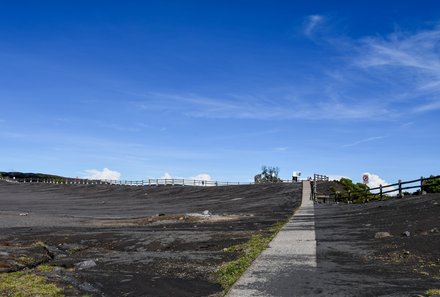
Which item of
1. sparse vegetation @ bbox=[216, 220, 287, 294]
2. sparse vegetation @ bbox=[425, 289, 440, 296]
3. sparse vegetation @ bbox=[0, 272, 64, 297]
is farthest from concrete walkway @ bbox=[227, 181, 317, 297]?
sparse vegetation @ bbox=[0, 272, 64, 297]

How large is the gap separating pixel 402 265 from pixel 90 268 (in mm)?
6121

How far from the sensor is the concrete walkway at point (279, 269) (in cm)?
660

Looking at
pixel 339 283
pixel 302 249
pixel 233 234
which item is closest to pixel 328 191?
pixel 233 234

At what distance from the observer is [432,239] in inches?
466

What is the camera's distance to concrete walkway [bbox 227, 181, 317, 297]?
21.6ft

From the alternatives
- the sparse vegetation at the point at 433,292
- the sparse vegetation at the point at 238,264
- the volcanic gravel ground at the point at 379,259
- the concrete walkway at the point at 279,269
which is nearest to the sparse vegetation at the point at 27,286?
the sparse vegetation at the point at 238,264

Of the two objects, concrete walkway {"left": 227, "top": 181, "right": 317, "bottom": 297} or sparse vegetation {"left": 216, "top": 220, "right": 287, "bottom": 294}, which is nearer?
concrete walkway {"left": 227, "top": 181, "right": 317, "bottom": 297}

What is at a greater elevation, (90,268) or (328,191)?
(328,191)

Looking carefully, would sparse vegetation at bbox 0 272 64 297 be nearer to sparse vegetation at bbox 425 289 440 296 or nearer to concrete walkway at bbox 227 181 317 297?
concrete walkway at bbox 227 181 317 297

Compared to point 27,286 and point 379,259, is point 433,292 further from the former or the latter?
point 27,286

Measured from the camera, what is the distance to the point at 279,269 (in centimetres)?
820

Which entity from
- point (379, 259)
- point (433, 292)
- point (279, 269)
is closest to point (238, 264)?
point (279, 269)

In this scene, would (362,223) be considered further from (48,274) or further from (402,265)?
(48,274)

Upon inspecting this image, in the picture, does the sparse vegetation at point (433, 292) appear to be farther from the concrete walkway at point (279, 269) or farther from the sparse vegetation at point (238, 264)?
the sparse vegetation at point (238, 264)
